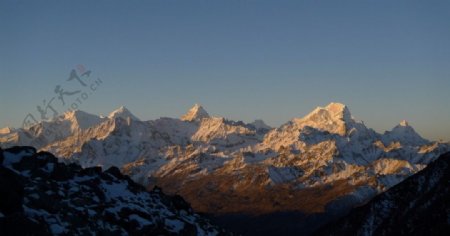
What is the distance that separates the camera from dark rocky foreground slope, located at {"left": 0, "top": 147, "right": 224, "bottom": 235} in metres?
104

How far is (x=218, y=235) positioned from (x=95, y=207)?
50.1 metres

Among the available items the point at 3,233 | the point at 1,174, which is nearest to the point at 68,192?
the point at 1,174

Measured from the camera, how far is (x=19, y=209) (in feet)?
341

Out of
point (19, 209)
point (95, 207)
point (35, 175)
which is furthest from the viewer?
point (35, 175)

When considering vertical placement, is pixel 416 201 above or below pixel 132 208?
above

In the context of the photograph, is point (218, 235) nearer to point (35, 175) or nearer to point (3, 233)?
point (35, 175)

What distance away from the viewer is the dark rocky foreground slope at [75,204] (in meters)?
104

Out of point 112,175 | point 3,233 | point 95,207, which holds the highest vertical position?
point 112,175

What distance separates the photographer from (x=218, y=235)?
7121 inches

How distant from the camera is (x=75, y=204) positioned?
448ft

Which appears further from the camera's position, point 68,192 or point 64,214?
point 68,192

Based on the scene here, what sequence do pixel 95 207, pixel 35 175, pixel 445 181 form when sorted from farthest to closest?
1. pixel 445 181
2. pixel 35 175
3. pixel 95 207

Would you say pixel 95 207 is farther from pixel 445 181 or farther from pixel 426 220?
pixel 445 181

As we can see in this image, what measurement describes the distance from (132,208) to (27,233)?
50.8 meters
